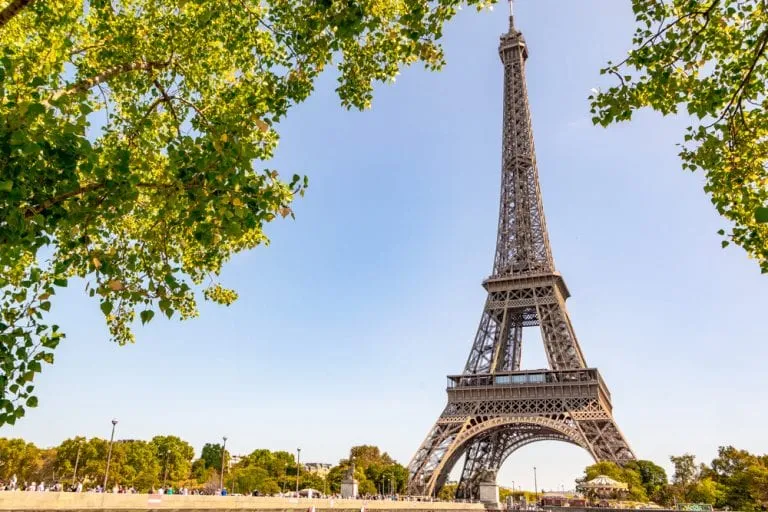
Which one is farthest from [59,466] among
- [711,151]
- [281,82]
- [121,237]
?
[711,151]

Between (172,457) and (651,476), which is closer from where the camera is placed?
(651,476)

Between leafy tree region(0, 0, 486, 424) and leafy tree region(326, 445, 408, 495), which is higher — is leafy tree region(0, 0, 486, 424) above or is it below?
above

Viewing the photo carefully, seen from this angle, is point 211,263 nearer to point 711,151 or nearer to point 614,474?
point 711,151

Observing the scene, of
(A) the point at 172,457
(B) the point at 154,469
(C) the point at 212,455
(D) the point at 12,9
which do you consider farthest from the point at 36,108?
(C) the point at 212,455

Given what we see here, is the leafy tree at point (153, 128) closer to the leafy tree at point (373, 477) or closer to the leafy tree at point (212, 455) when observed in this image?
the leafy tree at point (373, 477)

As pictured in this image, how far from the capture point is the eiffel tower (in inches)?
1965

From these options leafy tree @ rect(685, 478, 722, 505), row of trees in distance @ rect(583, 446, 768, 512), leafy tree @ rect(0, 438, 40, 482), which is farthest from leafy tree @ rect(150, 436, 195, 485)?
leafy tree @ rect(685, 478, 722, 505)

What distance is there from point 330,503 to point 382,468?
54761 mm

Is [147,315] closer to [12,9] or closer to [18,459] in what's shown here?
[12,9]

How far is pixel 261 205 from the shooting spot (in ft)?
23.4

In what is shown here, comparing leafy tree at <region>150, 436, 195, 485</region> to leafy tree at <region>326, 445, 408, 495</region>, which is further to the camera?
leafy tree at <region>326, 445, 408, 495</region>

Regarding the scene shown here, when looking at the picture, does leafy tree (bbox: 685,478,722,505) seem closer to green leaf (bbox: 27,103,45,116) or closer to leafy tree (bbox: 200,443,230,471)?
green leaf (bbox: 27,103,45,116)

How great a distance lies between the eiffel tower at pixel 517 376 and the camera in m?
49.9

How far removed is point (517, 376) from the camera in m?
54.3
